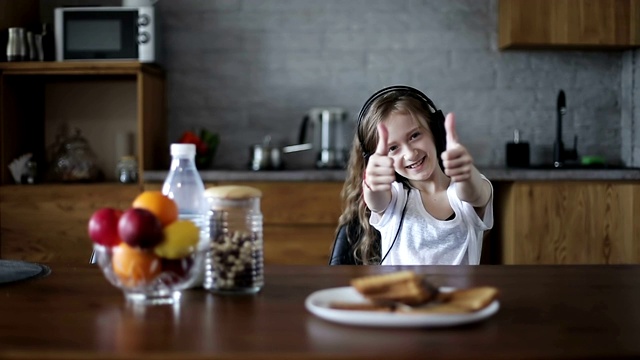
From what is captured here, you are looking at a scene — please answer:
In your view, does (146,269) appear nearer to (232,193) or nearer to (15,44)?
(232,193)

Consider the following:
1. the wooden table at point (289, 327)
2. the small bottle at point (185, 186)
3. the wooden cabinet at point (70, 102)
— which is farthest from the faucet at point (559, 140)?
the small bottle at point (185, 186)

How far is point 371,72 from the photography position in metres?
4.06

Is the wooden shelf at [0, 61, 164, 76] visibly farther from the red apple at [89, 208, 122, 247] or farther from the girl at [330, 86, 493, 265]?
the red apple at [89, 208, 122, 247]

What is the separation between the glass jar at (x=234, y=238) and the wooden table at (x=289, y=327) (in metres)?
0.03

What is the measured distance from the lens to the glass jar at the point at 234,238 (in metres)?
1.32

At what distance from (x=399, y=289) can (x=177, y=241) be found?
1.08 ft

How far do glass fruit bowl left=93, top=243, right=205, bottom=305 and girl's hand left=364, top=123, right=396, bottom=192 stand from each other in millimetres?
523

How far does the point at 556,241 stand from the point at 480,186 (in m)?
1.75

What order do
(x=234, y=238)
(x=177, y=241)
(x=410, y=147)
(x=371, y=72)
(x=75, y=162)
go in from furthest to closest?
Answer: 1. (x=371, y=72)
2. (x=75, y=162)
3. (x=410, y=147)
4. (x=234, y=238)
5. (x=177, y=241)

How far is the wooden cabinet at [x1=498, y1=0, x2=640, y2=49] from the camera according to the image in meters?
3.72

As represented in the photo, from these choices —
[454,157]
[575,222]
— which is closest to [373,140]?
[454,157]

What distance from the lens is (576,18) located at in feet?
12.2

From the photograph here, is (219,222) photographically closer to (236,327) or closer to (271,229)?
(236,327)

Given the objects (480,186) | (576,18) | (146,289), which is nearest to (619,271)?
(480,186)
